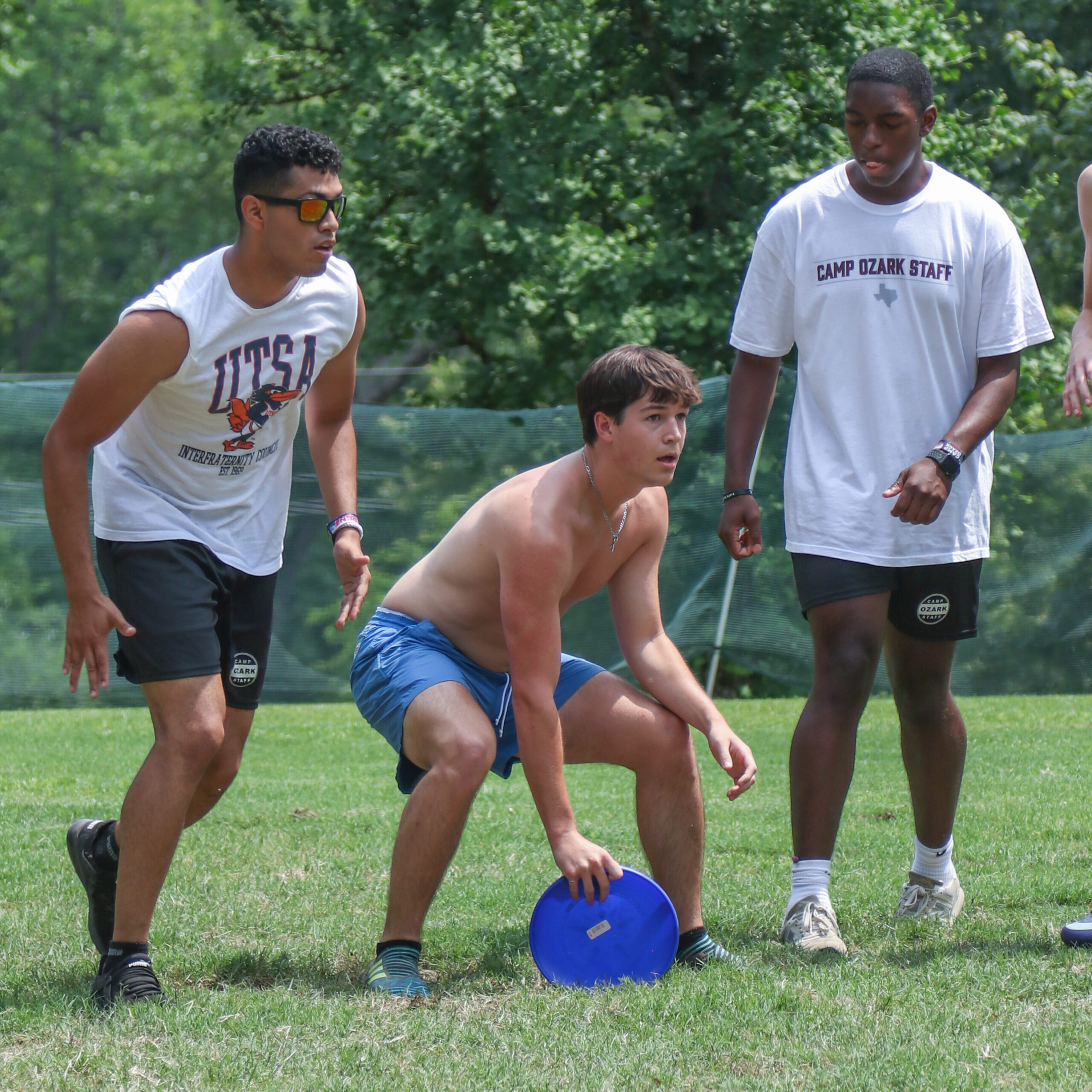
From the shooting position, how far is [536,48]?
11.9 m

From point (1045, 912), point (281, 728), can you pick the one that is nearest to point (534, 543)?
point (1045, 912)

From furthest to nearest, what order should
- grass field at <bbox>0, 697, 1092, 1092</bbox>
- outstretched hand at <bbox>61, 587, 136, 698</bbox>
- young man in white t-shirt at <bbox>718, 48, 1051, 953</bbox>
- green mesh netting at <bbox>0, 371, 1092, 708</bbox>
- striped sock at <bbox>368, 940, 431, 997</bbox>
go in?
1. green mesh netting at <bbox>0, 371, 1092, 708</bbox>
2. young man in white t-shirt at <bbox>718, 48, 1051, 953</bbox>
3. striped sock at <bbox>368, 940, 431, 997</bbox>
4. outstretched hand at <bbox>61, 587, 136, 698</bbox>
5. grass field at <bbox>0, 697, 1092, 1092</bbox>

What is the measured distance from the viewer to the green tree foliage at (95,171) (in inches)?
1294

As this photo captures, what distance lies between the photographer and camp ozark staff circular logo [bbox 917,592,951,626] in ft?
13.6

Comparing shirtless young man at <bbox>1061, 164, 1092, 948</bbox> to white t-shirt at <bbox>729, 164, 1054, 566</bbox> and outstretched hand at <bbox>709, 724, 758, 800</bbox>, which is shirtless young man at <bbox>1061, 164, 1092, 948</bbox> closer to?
white t-shirt at <bbox>729, 164, 1054, 566</bbox>

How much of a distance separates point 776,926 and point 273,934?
146 centimetres

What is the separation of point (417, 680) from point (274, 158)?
1370 mm

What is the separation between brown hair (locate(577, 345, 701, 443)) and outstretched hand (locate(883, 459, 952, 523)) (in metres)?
0.61

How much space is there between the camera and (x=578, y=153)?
11867 mm

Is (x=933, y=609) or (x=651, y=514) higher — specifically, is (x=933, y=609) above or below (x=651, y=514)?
below

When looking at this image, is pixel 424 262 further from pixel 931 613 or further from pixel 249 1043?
pixel 249 1043

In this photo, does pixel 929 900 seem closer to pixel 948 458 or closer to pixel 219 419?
pixel 948 458

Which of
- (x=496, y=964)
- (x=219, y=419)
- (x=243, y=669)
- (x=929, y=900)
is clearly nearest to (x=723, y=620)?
(x=929, y=900)

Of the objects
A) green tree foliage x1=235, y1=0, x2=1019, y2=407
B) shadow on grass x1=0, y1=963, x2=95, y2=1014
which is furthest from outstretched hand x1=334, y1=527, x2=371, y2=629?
green tree foliage x1=235, y1=0, x2=1019, y2=407
